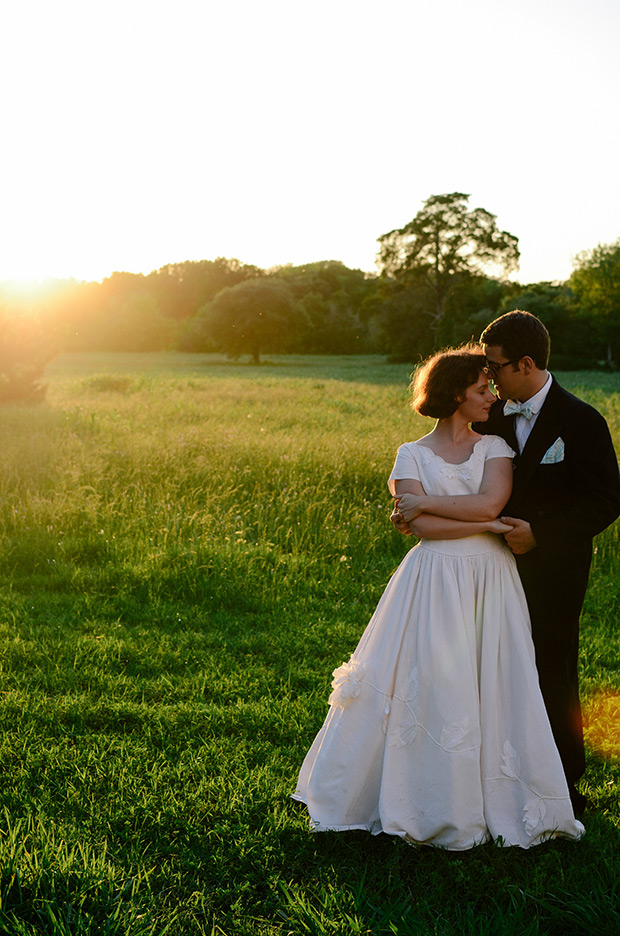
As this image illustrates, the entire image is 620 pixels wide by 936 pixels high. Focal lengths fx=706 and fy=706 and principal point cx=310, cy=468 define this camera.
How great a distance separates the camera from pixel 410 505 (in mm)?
3346

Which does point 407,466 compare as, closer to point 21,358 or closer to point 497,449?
point 497,449

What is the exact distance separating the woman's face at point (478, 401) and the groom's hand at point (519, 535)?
50 centimetres

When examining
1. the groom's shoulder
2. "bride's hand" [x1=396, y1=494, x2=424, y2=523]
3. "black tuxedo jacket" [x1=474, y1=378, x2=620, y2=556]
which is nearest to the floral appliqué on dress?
"bride's hand" [x1=396, y1=494, x2=424, y2=523]

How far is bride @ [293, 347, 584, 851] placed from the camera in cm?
319

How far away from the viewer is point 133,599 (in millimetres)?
6168

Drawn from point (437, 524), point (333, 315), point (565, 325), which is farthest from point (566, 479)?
point (333, 315)

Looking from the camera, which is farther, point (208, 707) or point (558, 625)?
point (208, 707)

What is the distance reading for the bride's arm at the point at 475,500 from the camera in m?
3.27

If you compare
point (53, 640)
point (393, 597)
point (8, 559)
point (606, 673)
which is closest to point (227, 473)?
point (8, 559)

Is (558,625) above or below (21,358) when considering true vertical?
below

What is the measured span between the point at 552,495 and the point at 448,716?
115 cm

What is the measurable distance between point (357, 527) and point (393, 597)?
4.46 metres

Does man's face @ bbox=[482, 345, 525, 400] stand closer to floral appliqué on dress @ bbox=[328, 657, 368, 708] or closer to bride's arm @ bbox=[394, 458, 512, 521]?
bride's arm @ bbox=[394, 458, 512, 521]

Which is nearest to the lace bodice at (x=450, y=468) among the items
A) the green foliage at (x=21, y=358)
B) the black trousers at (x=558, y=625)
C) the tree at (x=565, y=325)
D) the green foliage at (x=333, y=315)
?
the black trousers at (x=558, y=625)
